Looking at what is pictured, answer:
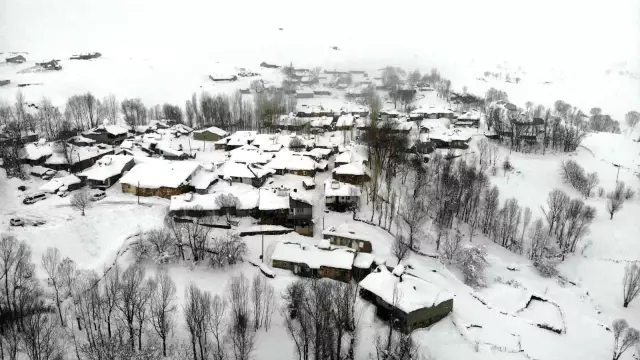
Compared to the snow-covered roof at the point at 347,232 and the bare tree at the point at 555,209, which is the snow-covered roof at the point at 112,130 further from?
the bare tree at the point at 555,209

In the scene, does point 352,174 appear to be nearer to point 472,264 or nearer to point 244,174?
point 244,174

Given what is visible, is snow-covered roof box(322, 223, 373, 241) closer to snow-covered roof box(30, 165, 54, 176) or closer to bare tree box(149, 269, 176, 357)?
bare tree box(149, 269, 176, 357)

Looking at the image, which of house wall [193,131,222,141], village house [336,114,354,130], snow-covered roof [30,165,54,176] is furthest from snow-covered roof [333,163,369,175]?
snow-covered roof [30,165,54,176]

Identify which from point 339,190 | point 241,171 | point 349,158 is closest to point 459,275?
point 339,190

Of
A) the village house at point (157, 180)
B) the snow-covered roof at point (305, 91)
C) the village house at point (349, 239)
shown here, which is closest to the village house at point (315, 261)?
the village house at point (349, 239)

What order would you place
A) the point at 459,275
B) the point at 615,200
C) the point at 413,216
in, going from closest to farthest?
the point at 459,275 < the point at 413,216 < the point at 615,200

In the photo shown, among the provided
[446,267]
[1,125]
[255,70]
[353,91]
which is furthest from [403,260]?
[255,70]

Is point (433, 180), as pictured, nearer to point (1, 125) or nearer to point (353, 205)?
point (353, 205)
